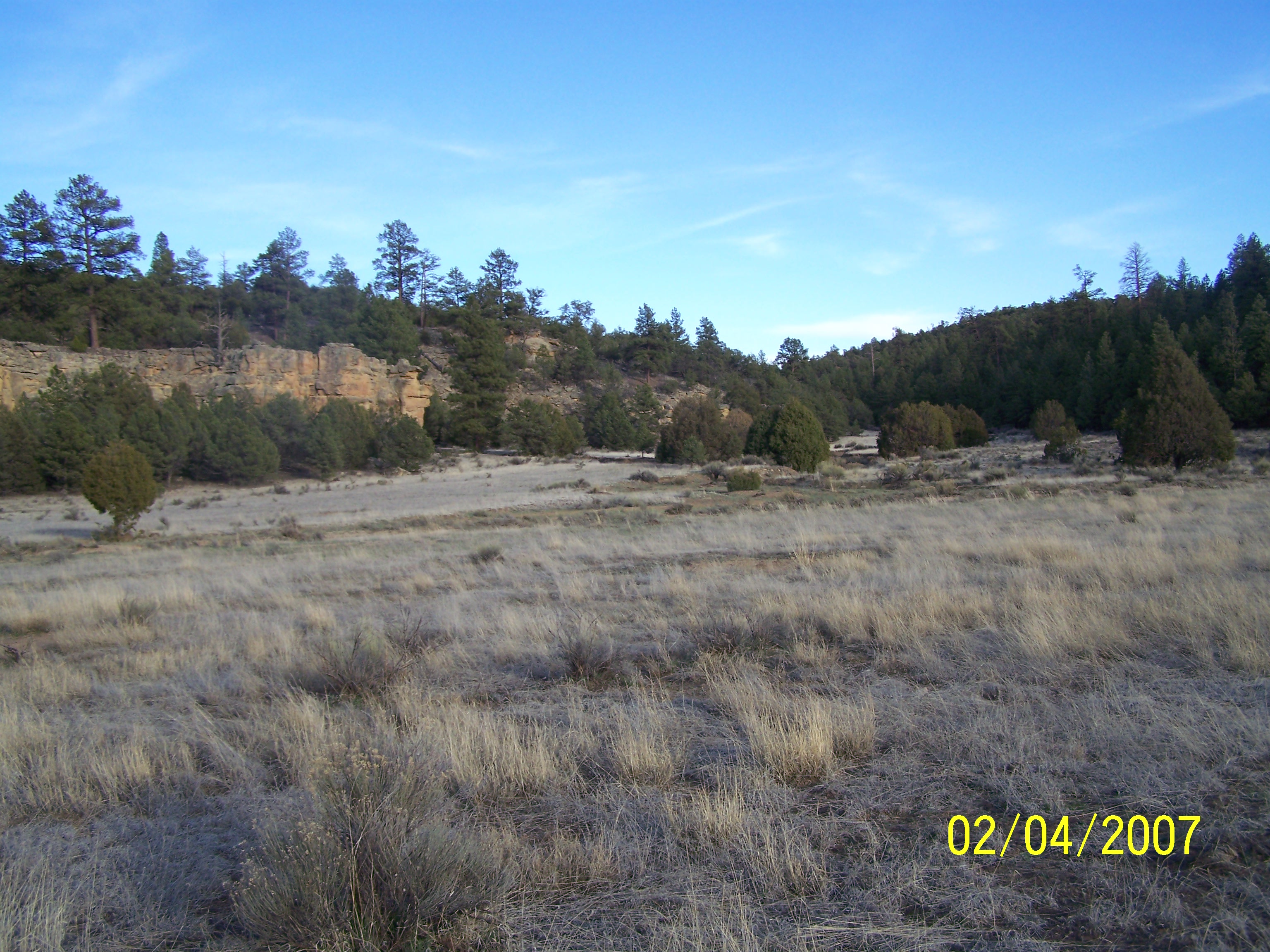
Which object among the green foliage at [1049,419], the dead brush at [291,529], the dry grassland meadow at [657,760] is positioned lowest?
the dead brush at [291,529]

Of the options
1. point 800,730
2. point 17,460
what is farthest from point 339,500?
A: point 800,730

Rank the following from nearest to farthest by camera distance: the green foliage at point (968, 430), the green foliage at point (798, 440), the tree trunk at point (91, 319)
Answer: the green foliage at point (798, 440) < the green foliage at point (968, 430) < the tree trunk at point (91, 319)

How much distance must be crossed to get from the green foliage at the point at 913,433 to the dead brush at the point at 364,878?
4125 centimetres

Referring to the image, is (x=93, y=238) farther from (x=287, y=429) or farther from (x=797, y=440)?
(x=797, y=440)

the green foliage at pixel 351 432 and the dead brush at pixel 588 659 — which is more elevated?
the green foliage at pixel 351 432

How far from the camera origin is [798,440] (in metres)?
35.1

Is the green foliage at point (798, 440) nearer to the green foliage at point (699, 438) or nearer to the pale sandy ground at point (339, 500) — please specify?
the pale sandy ground at point (339, 500)

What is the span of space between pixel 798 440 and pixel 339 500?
22.0 metres

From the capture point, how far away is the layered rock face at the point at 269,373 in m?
49.8

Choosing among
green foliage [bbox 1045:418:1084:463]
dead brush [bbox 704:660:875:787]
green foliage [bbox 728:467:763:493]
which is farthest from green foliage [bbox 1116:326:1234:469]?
dead brush [bbox 704:660:875:787]

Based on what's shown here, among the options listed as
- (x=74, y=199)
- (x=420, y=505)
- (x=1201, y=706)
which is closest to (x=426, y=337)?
(x=74, y=199)

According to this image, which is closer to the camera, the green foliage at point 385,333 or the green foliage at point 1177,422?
the green foliage at point 1177,422

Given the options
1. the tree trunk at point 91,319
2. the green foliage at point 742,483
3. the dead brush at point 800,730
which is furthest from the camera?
the tree trunk at point 91,319

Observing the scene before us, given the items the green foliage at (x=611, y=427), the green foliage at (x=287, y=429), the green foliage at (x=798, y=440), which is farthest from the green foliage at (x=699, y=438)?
Answer: the green foliage at (x=287, y=429)
